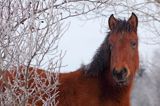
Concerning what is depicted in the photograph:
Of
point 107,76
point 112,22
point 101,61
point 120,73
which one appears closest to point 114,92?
point 107,76

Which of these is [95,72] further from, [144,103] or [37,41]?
[144,103]

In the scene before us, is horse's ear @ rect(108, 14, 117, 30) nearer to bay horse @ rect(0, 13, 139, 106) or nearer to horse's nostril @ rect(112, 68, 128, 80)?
bay horse @ rect(0, 13, 139, 106)

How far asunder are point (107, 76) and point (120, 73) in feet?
1.90

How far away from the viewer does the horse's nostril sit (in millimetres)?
6328

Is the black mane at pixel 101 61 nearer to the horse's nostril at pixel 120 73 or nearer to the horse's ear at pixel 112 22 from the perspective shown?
the horse's ear at pixel 112 22

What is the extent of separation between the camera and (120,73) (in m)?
6.34

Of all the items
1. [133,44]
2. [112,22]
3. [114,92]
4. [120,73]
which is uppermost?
[112,22]

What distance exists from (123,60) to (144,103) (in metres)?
21.5

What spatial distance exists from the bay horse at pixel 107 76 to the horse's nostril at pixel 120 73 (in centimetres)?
4

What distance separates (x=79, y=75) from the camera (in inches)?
271

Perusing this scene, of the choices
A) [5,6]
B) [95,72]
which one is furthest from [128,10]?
[5,6]

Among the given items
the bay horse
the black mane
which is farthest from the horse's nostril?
the black mane

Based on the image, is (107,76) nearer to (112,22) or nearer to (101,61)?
(101,61)

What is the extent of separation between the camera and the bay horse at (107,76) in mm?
6609
